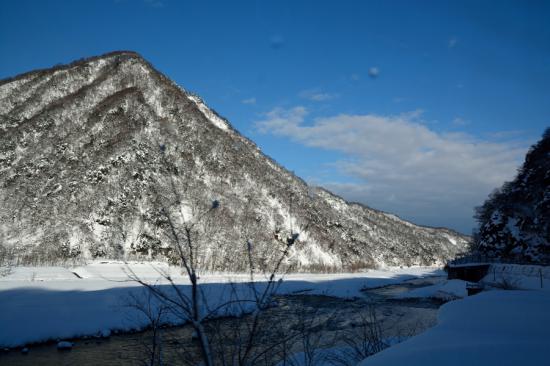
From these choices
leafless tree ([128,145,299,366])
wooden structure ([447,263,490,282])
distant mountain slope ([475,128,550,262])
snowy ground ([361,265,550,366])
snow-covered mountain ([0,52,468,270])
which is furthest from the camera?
snow-covered mountain ([0,52,468,270])

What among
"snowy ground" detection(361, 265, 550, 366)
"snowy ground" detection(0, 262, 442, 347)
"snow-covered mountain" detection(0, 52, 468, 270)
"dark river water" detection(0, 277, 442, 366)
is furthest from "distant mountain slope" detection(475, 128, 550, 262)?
"snowy ground" detection(361, 265, 550, 366)

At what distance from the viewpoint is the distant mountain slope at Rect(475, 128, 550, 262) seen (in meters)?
38.2

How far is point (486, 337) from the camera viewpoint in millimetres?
4777

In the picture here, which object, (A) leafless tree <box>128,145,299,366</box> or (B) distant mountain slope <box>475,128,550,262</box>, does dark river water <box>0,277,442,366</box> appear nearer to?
(A) leafless tree <box>128,145,299,366</box>

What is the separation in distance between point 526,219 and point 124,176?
2050 inches

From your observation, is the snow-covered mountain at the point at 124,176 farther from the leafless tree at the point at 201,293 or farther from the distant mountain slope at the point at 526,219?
the leafless tree at the point at 201,293

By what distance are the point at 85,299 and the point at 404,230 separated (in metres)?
122

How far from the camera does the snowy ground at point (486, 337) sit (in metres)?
3.61

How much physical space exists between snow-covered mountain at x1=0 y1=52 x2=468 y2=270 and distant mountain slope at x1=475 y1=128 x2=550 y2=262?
24.5 m

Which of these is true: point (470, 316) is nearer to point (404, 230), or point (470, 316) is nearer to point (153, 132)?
point (153, 132)

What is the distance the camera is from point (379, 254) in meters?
89.5

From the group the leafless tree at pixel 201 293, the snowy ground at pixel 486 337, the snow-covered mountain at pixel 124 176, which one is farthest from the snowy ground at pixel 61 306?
the snow-covered mountain at pixel 124 176

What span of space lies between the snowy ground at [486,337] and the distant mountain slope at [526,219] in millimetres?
35539

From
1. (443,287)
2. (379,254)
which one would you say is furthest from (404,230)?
(443,287)
